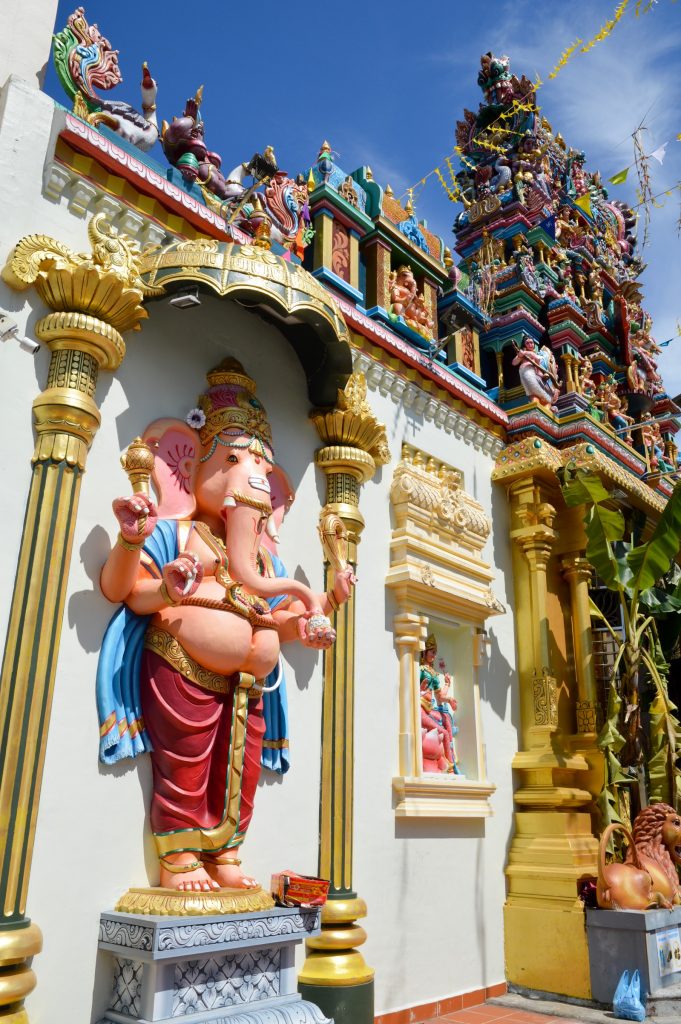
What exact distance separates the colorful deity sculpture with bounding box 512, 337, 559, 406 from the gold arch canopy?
4000mm

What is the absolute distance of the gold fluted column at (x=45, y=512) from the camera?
388 centimetres

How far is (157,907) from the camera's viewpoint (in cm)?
419

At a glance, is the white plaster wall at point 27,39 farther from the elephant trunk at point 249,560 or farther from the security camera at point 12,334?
the elephant trunk at point 249,560

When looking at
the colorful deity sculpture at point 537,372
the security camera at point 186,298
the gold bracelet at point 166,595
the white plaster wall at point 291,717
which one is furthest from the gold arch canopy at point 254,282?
the colorful deity sculpture at point 537,372

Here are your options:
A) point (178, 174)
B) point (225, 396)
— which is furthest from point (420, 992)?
point (178, 174)

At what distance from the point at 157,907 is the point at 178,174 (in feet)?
15.6

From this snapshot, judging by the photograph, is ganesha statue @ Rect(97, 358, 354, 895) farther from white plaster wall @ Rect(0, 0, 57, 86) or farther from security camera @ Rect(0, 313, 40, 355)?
white plaster wall @ Rect(0, 0, 57, 86)

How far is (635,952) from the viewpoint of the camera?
6.62m

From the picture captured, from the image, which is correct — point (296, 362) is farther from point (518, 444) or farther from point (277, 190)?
point (518, 444)

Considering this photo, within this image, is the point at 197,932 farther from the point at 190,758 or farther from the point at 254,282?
the point at 254,282

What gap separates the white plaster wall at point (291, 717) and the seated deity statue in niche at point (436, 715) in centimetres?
47

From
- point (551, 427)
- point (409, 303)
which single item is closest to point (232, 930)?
point (409, 303)

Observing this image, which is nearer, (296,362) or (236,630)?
(236,630)

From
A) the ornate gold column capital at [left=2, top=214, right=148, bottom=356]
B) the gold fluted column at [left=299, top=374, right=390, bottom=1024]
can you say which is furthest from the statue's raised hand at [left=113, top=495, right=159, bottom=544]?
the gold fluted column at [left=299, top=374, right=390, bottom=1024]
